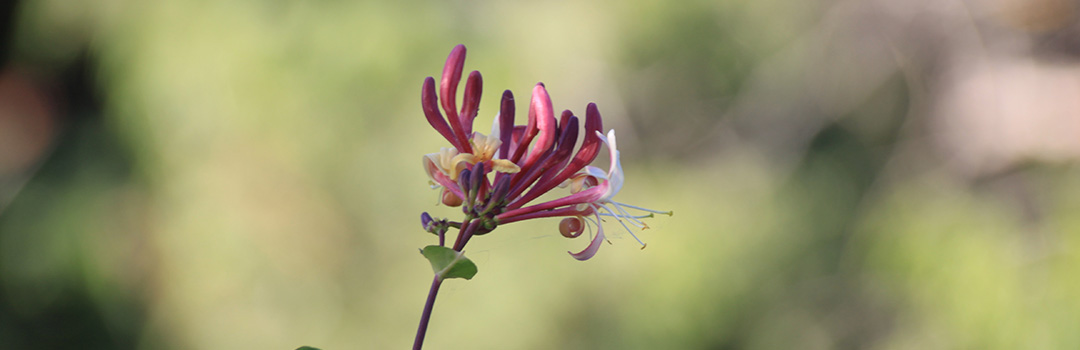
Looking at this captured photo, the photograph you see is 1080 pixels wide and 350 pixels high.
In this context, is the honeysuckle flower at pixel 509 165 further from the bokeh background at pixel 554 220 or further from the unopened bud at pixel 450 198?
the bokeh background at pixel 554 220

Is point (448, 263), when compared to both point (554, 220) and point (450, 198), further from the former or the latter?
point (554, 220)

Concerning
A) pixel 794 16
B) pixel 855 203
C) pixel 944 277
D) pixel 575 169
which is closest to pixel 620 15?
pixel 794 16

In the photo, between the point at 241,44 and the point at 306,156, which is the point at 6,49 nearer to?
the point at 241,44

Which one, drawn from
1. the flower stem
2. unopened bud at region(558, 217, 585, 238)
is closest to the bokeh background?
unopened bud at region(558, 217, 585, 238)

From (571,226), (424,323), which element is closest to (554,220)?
(571,226)

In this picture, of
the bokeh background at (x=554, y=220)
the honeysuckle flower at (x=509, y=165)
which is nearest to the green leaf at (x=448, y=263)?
the honeysuckle flower at (x=509, y=165)

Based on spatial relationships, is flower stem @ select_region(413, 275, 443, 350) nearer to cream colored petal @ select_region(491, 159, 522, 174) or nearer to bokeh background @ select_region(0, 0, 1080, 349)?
cream colored petal @ select_region(491, 159, 522, 174)
